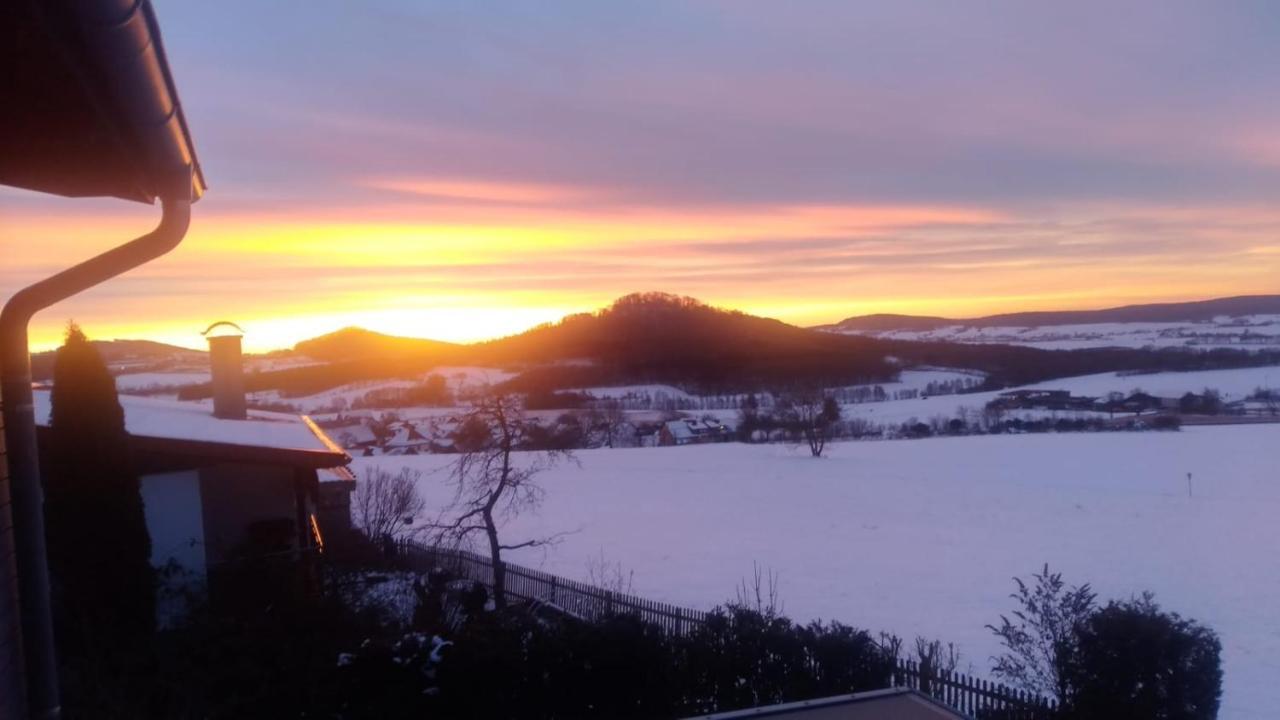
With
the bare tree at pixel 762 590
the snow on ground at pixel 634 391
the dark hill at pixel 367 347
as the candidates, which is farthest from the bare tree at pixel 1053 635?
the snow on ground at pixel 634 391

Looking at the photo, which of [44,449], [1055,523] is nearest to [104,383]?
[44,449]

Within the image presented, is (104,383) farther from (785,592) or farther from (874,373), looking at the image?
(874,373)

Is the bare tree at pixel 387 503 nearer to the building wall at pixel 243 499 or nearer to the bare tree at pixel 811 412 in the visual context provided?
the building wall at pixel 243 499

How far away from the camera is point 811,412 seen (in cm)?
4097

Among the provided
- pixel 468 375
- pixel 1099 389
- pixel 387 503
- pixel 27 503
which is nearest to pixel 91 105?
pixel 27 503

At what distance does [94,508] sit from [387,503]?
1319 cm

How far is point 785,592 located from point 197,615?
10274mm

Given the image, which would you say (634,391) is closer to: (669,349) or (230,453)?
(669,349)

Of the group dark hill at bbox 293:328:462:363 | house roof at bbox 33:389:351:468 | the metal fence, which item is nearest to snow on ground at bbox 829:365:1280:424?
dark hill at bbox 293:328:462:363

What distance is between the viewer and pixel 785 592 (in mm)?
15883

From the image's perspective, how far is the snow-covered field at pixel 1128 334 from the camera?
46.6 metres

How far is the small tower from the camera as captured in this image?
1344 cm

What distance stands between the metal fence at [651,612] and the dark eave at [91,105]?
6556 mm

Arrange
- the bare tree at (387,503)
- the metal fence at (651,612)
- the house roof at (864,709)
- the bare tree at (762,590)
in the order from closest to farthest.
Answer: the house roof at (864,709) < the metal fence at (651,612) < the bare tree at (762,590) < the bare tree at (387,503)
